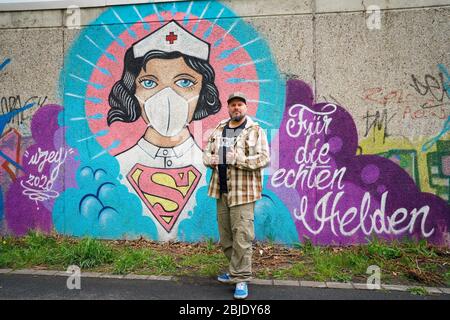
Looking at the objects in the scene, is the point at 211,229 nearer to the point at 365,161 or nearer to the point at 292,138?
the point at 292,138

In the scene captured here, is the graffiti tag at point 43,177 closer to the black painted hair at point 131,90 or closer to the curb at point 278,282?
the black painted hair at point 131,90

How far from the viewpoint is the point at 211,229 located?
5.31m

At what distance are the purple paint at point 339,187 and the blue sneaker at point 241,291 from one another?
179 centimetres

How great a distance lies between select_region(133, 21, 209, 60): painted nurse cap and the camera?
5336 mm

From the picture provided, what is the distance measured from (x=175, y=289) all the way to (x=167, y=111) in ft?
8.53

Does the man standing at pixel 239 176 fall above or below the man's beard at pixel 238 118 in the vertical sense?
below

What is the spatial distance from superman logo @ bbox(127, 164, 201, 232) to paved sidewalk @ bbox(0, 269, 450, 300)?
1315 millimetres

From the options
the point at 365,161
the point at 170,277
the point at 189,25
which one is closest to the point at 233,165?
the point at 170,277

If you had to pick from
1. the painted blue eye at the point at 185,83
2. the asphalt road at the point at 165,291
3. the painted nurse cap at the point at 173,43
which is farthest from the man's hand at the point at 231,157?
the painted nurse cap at the point at 173,43

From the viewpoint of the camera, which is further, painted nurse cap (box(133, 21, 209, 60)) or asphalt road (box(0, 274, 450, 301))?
painted nurse cap (box(133, 21, 209, 60))

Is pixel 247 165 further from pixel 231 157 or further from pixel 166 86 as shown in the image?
pixel 166 86

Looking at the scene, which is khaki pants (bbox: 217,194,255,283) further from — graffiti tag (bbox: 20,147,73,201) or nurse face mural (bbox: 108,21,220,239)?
graffiti tag (bbox: 20,147,73,201)

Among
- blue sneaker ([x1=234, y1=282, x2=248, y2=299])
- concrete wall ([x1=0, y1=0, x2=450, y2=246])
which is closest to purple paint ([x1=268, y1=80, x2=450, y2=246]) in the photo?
concrete wall ([x1=0, y1=0, x2=450, y2=246])

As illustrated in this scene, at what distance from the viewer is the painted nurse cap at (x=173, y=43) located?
17.5 ft
